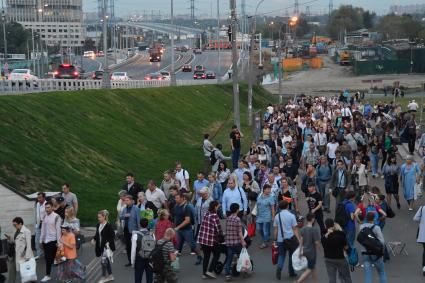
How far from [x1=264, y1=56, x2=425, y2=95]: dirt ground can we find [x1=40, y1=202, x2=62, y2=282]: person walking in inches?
2907

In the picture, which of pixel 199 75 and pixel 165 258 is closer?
pixel 165 258

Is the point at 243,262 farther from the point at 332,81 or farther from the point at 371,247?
the point at 332,81

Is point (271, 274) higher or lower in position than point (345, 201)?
lower

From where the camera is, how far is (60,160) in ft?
71.2

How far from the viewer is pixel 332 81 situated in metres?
107

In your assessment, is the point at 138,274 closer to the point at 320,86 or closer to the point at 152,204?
the point at 152,204

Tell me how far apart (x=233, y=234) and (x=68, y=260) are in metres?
2.62

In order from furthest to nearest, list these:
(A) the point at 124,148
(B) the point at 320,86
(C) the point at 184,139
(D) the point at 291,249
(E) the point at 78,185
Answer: (B) the point at 320,86, (C) the point at 184,139, (A) the point at 124,148, (E) the point at 78,185, (D) the point at 291,249

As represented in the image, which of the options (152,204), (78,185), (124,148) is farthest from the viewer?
(124,148)

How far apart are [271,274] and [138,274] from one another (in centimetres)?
252

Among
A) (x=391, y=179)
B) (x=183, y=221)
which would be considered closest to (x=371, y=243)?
(x=183, y=221)

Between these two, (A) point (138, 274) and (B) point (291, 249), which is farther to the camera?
(B) point (291, 249)

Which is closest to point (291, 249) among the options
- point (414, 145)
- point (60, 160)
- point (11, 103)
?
point (60, 160)

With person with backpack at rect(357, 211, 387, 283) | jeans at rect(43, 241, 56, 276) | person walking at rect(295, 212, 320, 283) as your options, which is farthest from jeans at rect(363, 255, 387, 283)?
jeans at rect(43, 241, 56, 276)
